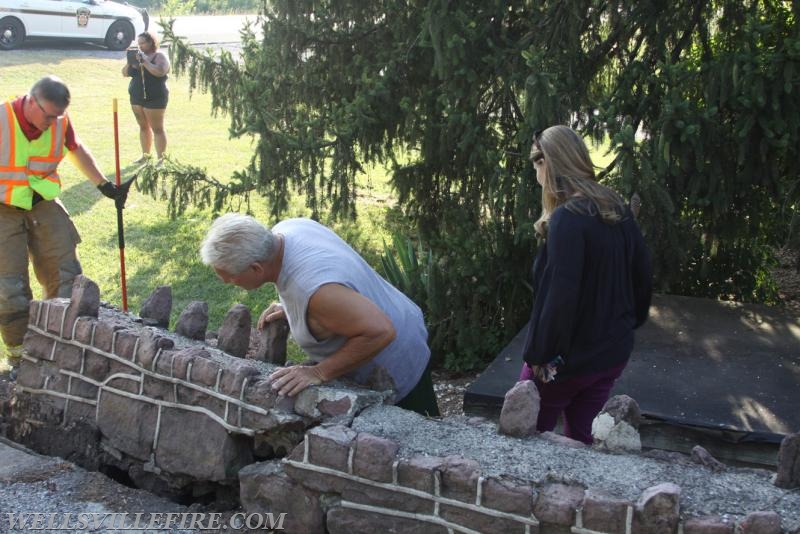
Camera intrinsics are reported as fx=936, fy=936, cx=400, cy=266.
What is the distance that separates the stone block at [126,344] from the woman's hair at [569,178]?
71.9 inches

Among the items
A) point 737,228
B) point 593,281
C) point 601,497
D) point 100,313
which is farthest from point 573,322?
point 737,228

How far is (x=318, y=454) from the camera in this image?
3.27 metres

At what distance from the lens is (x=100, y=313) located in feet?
14.7

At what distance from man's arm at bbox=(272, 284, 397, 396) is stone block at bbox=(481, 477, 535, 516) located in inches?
28.2

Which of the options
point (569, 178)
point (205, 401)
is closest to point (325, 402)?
point (205, 401)

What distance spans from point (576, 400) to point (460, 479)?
0.95 m

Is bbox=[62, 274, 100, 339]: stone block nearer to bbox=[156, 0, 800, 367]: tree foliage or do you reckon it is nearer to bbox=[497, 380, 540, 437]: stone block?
bbox=[497, 380, 540, 437]: stone block

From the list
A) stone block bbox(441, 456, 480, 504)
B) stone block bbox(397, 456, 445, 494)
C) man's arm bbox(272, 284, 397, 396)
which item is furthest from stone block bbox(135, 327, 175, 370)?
stone block bbox(441, 456, 480, 504)

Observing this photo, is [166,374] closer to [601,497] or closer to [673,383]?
[601,497]

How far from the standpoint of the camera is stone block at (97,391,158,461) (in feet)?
13.1

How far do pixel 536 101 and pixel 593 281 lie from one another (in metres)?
2.17

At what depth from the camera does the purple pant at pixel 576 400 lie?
11.9 feet

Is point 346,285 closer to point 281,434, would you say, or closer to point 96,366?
point 281,434

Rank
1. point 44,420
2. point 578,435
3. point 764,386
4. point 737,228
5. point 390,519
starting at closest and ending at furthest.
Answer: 1. point 390,519
2. point 578,435
3. point 44,420
4. point 764,386
5. point 737,228
